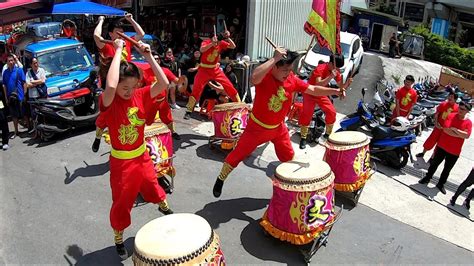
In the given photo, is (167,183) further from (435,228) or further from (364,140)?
(435,228)

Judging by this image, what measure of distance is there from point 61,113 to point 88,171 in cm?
186

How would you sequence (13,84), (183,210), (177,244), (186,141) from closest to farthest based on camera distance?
(177,244) → (183,210) → (13,84) → (186,141)

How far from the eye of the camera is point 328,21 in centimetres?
549

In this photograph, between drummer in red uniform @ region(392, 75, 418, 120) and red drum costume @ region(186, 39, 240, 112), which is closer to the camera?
red drum costume @ region(186, 39, 240, 112)

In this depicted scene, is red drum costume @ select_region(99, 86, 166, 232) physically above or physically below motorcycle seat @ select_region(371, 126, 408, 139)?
above

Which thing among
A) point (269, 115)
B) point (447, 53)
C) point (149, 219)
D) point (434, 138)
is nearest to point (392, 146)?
point (434, 138)

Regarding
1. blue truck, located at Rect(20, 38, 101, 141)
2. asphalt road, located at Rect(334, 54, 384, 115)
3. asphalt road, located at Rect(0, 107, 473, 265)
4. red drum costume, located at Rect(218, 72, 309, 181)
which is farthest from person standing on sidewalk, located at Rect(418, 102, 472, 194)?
blue truck, located at Rect(20, 38, 101, 141)

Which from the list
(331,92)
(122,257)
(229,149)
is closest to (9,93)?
(229,149)

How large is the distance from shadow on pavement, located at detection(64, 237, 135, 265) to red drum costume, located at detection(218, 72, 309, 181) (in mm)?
1680

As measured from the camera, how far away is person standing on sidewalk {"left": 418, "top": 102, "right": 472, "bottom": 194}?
6867mm

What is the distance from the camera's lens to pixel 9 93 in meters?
8.44

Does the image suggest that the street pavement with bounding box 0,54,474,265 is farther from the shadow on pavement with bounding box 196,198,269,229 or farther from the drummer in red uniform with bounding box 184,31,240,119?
the drummer in red uniform with bounding box 184,31,240,119

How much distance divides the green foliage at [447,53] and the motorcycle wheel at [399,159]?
16.8 m

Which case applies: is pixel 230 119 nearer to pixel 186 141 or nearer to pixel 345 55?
pixel 186 141
